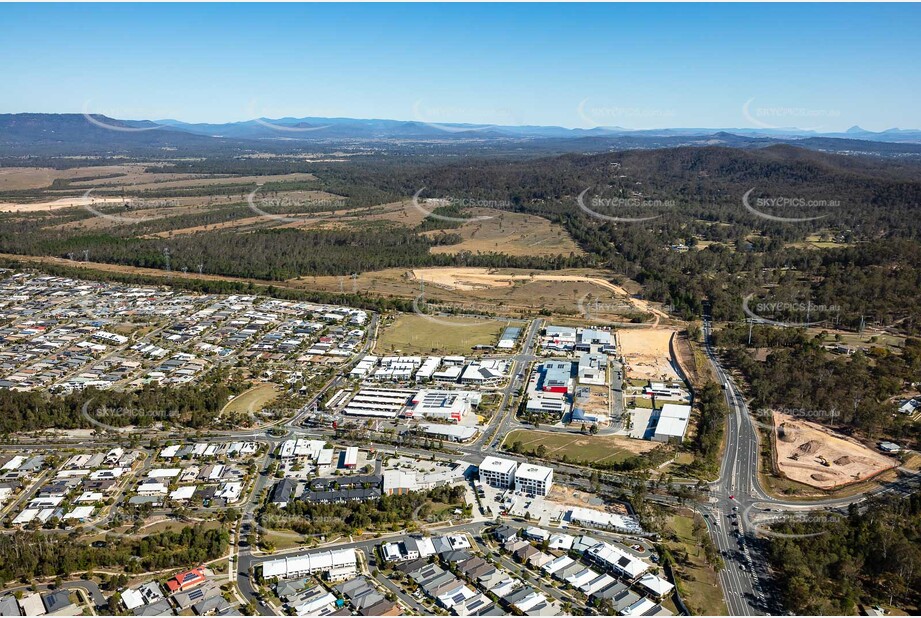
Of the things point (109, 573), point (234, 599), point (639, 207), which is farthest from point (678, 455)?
point (639, 207)

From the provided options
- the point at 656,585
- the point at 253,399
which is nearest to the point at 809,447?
the point at 656,585

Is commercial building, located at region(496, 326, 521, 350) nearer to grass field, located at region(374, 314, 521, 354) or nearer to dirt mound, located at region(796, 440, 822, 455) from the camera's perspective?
grass field, located at region(374, 314, 521, 354)

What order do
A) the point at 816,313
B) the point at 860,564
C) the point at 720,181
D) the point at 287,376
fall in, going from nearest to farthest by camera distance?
the point at 860,564, the point at 287,376, the point at 816,313, the point at 720,181

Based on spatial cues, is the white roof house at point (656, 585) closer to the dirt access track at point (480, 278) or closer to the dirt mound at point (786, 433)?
the dirt mound at point (786, 433)

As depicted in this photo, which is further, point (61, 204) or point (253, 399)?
point (61, 204)

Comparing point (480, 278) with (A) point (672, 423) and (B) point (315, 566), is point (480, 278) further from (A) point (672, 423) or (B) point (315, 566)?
(B) point (315, 566)

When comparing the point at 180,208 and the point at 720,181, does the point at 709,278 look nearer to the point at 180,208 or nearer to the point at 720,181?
the point at 720,181

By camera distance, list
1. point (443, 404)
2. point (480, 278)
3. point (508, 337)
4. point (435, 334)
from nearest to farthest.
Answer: point (443, 404) → point (508, 337) → point (435, 334) → point (480, 278)
